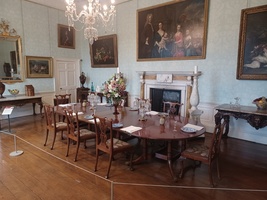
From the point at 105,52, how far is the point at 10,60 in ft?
10.4

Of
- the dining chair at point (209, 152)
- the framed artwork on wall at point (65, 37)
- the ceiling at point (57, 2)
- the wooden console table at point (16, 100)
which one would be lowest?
the dining chair at point (209, 152)

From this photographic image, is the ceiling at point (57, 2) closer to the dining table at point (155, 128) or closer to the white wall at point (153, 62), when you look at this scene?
the white wall at point (153, 62)

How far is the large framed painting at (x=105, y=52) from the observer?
673 centimetres

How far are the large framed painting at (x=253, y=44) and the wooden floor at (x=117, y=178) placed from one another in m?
1.67

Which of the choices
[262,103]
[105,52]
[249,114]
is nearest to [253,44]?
[262,103]

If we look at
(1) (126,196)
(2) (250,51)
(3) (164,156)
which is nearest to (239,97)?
(2) (250,51)

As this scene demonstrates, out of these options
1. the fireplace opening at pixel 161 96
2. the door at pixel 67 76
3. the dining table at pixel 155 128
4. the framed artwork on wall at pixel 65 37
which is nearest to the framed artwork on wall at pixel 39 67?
the door at pixel 67 76

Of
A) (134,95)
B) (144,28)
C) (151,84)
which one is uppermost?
(144,28)

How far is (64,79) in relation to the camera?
24.7ft

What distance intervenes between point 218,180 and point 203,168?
35cm

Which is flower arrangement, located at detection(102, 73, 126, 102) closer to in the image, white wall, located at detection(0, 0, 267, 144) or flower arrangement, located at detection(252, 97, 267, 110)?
white wall, located at detection(0, 0, 267, 144)

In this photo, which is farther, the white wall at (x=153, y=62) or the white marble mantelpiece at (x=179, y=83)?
the white marble mantelpiece at (x=179, y=83)

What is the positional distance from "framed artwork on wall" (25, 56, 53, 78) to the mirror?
0.90 ft

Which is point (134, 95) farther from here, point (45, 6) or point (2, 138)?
point (45, 6)
